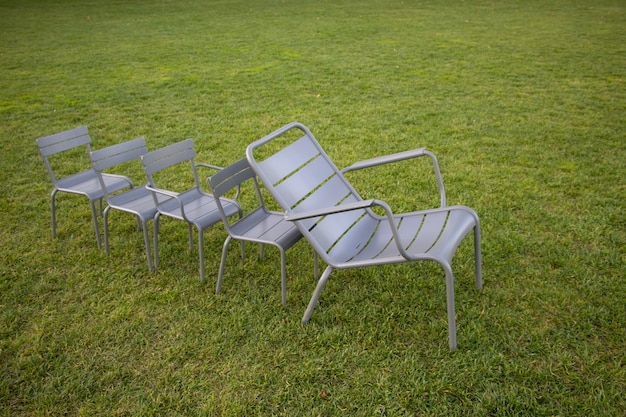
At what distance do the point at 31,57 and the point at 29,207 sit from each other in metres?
8.13

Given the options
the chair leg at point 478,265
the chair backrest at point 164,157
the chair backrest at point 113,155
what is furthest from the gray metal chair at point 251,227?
the chair leg at point 478,265

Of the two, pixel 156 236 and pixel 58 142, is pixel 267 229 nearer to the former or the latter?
pixel 156 236

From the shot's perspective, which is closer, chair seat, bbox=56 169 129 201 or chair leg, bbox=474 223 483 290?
chair leg, bbox=474 223 483 290

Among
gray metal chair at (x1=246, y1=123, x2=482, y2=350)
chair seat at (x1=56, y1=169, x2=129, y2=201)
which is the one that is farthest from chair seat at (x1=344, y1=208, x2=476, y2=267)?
chair seat at (x1=56, y1=169, x2=129, y2=201)

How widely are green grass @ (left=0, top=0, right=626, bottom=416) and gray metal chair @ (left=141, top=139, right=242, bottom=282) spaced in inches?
15.6

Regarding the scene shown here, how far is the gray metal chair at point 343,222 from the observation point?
2576 millimetres

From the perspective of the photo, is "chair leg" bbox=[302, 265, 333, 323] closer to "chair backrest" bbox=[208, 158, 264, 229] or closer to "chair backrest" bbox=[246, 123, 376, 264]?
"chair backrest" bbox=[246, 123, 376, 264]

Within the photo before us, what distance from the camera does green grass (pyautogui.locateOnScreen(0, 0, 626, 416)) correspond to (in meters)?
2.45

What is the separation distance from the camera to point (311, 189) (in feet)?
10.3

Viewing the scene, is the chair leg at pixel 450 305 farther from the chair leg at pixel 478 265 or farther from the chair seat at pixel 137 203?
the chair seat at pixel 137 203

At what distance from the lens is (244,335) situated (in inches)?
111

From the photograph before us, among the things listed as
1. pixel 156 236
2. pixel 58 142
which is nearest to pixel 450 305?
pixel 156 236

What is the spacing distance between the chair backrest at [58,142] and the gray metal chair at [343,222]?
6.16ft

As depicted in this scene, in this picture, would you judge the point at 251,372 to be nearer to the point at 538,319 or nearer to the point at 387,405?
the point at 387,405
